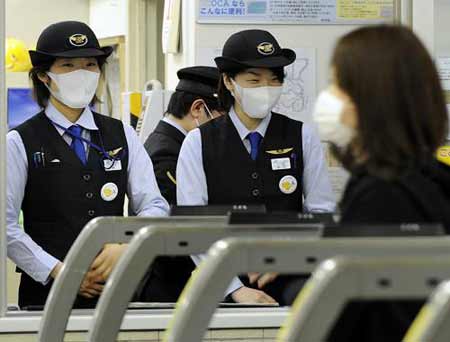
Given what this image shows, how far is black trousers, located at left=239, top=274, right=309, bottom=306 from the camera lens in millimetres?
3825

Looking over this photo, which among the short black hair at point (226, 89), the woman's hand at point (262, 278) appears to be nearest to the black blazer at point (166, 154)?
the short black hair at point (226, 89)

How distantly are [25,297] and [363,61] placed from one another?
7.92 feet

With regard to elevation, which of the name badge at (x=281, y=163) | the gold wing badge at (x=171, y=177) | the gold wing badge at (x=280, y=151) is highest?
the gold wing badge at (x=280, y=151)

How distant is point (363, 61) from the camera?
2678 millimetres

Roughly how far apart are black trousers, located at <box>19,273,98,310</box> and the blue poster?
24.2 feet

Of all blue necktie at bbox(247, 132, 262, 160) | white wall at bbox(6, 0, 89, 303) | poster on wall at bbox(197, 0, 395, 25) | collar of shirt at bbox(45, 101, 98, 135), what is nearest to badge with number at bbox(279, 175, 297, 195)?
blue necktie at bbox(247, 132, 262, 160)

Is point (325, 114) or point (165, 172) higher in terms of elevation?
point (325, 114)

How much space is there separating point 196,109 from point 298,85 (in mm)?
460

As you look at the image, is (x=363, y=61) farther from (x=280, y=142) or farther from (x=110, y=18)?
(x=110, y=18)

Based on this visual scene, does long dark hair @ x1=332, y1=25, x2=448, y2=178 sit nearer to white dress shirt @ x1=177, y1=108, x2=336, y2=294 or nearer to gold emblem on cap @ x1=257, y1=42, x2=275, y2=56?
white dress shirt @ x1=177, y1=108, x2=336, y2=294

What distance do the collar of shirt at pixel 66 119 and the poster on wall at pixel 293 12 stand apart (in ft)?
3.73

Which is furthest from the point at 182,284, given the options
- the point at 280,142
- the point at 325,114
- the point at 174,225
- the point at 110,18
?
the point at 110,18

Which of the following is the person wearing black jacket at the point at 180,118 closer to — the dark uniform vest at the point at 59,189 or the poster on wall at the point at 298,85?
the poster on wall at the point at 298,85

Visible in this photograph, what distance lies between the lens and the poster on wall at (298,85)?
5.89 meters
